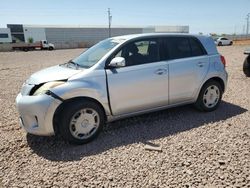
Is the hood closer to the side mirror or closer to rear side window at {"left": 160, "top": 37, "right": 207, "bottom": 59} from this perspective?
the side mirror

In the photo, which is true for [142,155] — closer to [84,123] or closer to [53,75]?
[84,123]

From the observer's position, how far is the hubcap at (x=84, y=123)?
3.73 meters

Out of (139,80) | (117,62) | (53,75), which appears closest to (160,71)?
(139,80)

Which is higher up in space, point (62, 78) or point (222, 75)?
point (62, 78)

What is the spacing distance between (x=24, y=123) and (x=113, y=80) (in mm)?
1603

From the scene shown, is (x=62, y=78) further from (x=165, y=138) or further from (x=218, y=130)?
(x=218, y=130)

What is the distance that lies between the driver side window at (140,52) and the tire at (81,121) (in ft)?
3.39

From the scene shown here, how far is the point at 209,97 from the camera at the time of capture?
511 centimetres

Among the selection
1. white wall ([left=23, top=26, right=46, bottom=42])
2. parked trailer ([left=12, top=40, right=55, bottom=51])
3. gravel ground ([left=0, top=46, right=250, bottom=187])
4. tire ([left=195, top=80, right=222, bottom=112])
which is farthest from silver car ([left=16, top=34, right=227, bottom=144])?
white wall ([left=23, top=26, right=46, bottom=42])

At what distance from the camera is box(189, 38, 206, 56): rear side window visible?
4.86 meters

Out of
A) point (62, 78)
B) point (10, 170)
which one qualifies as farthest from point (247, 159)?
point (10, 170)

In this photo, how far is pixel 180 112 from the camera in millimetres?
5172

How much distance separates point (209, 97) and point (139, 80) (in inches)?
74.8

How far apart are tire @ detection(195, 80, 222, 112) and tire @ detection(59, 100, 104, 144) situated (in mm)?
2289
